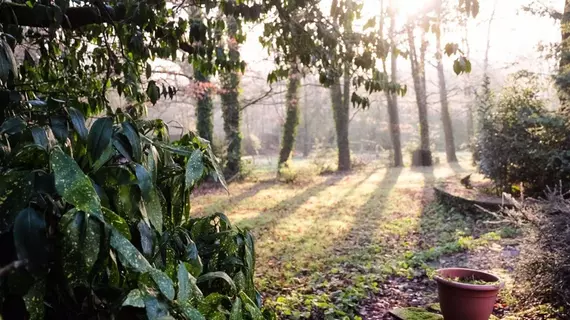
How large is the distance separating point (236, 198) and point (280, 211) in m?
2.25

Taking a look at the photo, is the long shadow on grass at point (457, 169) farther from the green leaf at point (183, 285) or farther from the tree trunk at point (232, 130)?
the green leaf at point (183, 285)

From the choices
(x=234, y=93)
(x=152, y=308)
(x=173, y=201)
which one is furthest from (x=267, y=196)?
(x=152, y=308)

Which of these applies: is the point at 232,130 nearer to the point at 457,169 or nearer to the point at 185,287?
the point at 457,169

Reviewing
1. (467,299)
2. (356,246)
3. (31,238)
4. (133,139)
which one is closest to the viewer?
(31,238)

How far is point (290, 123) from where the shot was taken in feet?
53.4

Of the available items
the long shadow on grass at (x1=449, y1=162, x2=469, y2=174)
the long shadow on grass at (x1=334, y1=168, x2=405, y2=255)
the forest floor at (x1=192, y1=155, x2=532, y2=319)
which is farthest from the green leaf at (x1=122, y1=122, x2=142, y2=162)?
the long shadow on grass at (x1=449, y1=162, x2=469, y2=174)

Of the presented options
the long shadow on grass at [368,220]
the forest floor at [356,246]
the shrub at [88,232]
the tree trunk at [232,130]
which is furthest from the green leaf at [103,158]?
the tree trunk at [232,130]

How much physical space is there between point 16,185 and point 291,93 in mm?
15037

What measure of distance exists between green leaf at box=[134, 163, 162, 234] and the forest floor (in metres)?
2.46

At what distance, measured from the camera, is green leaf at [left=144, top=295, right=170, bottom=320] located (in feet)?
3.33

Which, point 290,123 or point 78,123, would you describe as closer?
point 78,123

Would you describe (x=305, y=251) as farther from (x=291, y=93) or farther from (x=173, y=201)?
(x=291, y=93)

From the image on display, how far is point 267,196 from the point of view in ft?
36.7

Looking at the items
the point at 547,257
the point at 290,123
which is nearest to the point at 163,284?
the point at 547,257
